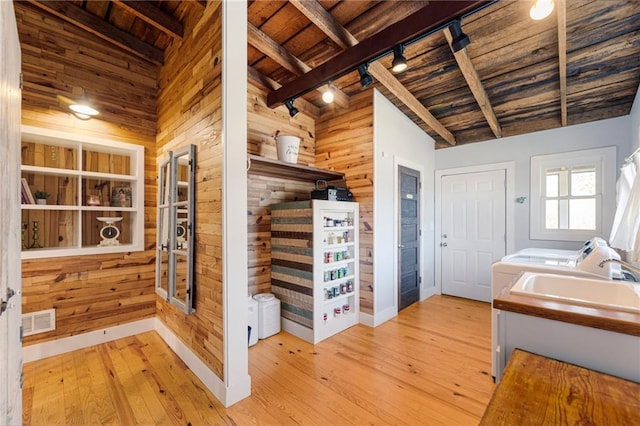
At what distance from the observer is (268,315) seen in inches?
114

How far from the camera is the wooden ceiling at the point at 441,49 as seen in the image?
7.18ft

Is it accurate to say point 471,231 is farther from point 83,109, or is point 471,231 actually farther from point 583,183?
point 83,109

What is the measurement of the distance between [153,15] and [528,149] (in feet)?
15.3

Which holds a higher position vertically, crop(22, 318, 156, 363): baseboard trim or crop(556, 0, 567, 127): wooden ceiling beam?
crop(556, 0, 567, 127): wooden ceiling beam

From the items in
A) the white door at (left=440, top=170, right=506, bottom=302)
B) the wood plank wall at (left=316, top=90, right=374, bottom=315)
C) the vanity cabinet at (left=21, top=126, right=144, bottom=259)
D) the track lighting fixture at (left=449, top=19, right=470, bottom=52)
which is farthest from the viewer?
the white door at (left=440, top=170, right=506, bottom=302)

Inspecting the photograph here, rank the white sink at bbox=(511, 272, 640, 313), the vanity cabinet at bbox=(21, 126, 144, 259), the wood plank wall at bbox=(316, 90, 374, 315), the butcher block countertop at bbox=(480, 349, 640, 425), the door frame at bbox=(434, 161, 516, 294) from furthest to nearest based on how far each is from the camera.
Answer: the door frame at bbox=(434, 161, 516, 294) → the wood plank wall at bbox=(316, 90, 374, 315) → the vanity cabinet at bbox=(21, 126, 144, 259) → the white sink at bbox=(511, 272, 640, 313) → the butcher block countertop at bbox=(480, 349, 640, 425)

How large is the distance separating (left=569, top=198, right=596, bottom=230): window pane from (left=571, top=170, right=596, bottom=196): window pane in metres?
0.10

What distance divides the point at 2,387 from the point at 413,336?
2.98m

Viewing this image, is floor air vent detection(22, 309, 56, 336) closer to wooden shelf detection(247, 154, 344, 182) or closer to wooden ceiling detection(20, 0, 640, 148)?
wooden shelf detection(247, 154, 344, 182)

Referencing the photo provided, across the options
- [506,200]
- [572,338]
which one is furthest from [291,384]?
[506,200]

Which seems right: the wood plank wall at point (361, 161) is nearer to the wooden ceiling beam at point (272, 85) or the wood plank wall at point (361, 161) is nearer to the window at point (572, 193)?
the wooden ceiling beam at point (272, 85)

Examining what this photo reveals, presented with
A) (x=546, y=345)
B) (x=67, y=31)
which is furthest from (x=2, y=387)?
(x=67, y=31)

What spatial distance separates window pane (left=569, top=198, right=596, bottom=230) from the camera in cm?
329

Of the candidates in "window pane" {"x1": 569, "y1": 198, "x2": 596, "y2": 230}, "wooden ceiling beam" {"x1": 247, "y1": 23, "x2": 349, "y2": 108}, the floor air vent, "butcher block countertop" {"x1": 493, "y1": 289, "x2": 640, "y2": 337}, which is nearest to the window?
"window pane" {"x1": 569, "y1": 198, "x2": 596, "y2": 230}
